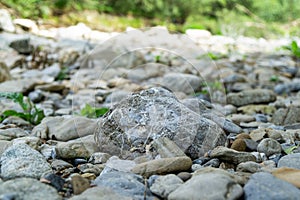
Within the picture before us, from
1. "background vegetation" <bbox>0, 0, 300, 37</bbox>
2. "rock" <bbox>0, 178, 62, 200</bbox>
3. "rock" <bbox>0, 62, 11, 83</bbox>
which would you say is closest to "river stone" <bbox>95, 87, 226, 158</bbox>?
"rock" <bbox>0, 178, 62, 200</bbox>

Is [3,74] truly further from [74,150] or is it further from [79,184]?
[79,184]

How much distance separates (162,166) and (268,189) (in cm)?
48

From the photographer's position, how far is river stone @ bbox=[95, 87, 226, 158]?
1972 millimetres

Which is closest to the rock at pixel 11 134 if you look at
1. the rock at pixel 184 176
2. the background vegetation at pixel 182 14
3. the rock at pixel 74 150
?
the rock at pixel 74 150

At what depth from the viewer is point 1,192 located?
142 cm

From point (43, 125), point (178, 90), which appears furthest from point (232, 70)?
point (43, 125)

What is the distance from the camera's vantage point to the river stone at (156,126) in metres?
1.97

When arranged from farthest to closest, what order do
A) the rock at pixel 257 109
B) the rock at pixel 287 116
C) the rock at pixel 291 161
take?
the rock at pixel 257 109
the rock at pixel 287 116
the rock at pixel 291 161

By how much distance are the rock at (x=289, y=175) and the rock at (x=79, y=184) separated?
2.44 ft

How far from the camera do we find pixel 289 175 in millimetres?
1593

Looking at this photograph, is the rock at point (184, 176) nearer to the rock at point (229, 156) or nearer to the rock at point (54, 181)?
the rock at point (229, 156)

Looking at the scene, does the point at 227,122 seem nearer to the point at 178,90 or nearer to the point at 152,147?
the point at 152,147

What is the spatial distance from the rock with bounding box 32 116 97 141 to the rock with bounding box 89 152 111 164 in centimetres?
45

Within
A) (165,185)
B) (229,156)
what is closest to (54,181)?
(165,185)
